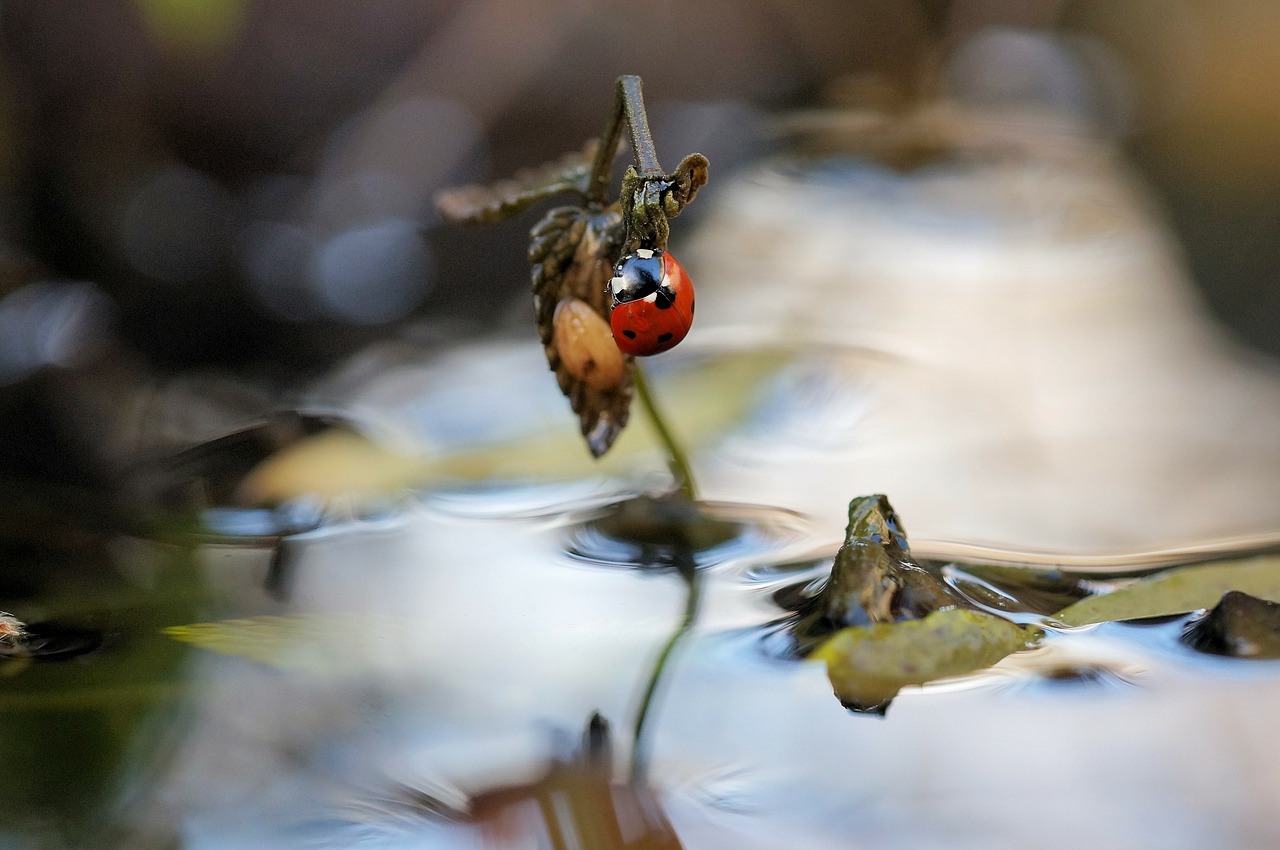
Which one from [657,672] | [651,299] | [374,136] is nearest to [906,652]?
[657,672]

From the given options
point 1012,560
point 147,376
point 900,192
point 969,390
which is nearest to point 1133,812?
point 1012,560

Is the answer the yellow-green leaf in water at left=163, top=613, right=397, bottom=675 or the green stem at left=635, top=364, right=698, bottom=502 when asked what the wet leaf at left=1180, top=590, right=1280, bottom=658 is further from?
the yellow-green leaf in water at left=163, top=613, right=397, bottom=675

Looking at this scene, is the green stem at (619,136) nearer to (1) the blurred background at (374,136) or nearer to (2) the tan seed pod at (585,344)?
(2) the tan seed pod at (585,344)

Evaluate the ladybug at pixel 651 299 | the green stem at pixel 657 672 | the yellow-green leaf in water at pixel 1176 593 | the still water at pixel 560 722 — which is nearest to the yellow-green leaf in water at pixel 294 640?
the still water at pixel 560 722

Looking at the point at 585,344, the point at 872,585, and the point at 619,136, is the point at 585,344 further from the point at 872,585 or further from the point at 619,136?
the point at 872,585

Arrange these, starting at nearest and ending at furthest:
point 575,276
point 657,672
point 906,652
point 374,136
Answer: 1. point 906,652
2. point 657,672
3. point 575,276
4. point 374,136
